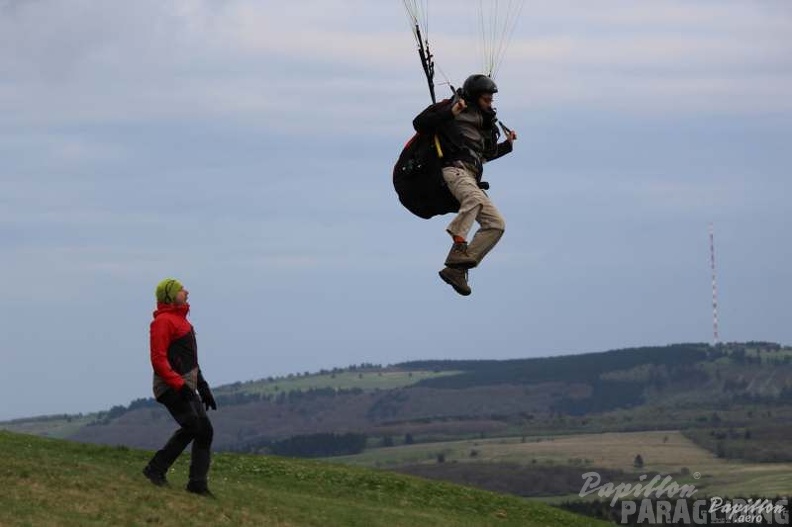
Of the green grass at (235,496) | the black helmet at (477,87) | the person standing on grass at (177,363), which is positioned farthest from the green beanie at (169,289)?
the black helmet at (477,87)

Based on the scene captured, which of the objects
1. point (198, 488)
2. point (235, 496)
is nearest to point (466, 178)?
point (198, 488)

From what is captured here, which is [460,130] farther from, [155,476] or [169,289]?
[155,476]

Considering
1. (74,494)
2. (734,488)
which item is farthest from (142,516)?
(734,488)

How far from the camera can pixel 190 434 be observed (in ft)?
69.6

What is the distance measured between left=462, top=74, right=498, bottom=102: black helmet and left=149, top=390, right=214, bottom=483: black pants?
5542 millimetres

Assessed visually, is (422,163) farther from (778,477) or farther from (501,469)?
(501,469)

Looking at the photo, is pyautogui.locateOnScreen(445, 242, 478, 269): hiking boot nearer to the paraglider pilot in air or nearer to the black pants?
the paraglider pilot in air

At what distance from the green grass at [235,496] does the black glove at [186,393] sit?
1.41 metres

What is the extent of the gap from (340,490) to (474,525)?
134 inches

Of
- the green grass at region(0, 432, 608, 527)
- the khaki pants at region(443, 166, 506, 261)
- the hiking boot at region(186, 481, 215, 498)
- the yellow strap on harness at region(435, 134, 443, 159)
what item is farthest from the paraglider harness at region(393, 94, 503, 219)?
the hiking boot at region(186, 481, 215, 498)

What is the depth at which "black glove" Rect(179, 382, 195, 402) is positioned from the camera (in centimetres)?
2059

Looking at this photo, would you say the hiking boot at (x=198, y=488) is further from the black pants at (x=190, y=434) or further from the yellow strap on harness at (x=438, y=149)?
the yellow strap on harness at (x=438, y=149)

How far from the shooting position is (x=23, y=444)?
29703 millimetres

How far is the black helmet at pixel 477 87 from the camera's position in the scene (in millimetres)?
19750
